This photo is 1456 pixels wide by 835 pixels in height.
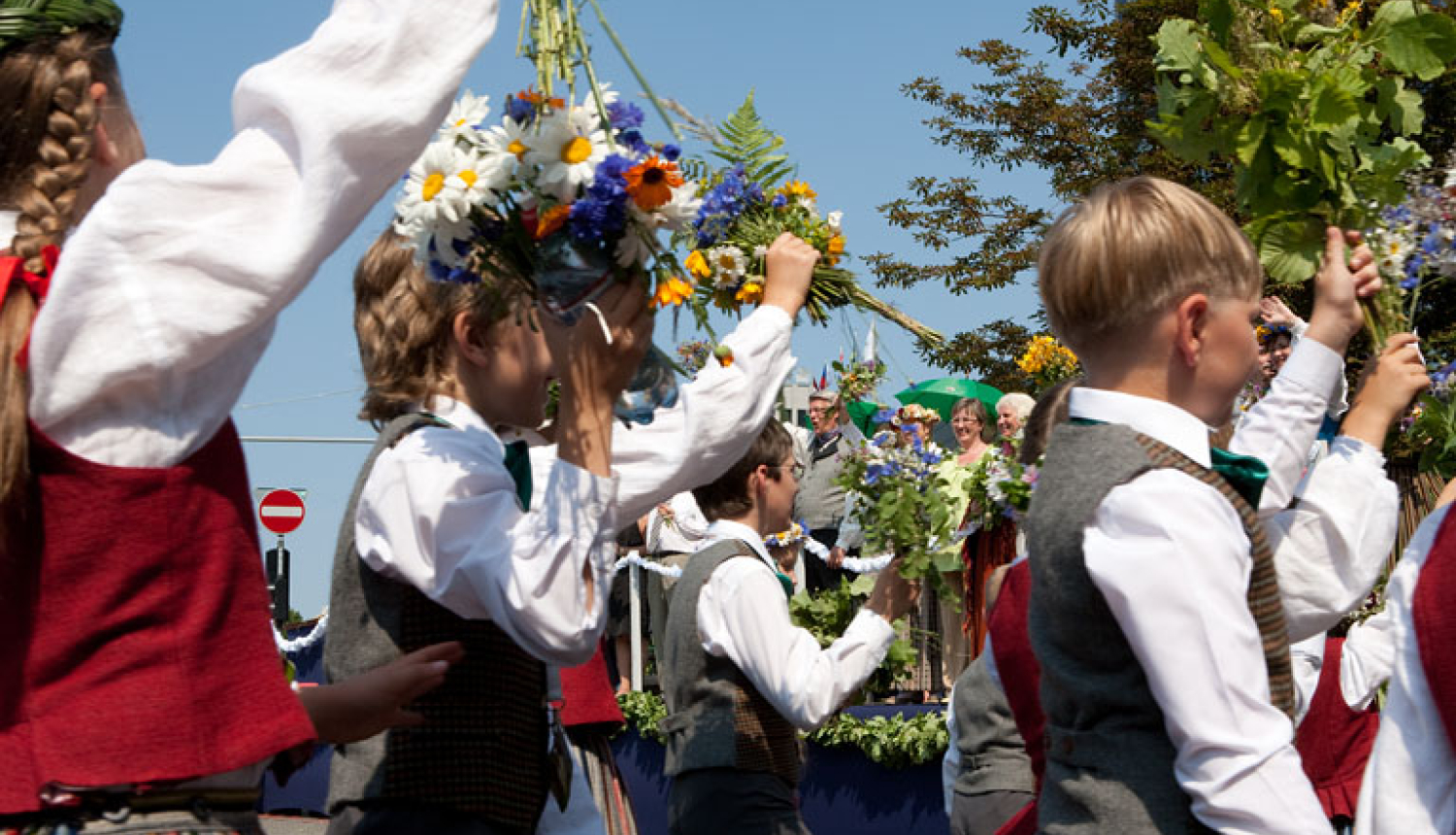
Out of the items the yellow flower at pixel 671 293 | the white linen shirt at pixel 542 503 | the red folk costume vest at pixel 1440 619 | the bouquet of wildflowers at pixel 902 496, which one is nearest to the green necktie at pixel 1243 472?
the red folk costume vest at pixel 1440 619

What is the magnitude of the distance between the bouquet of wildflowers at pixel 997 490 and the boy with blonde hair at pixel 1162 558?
8.06 ft

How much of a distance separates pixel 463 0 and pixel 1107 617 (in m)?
1.19

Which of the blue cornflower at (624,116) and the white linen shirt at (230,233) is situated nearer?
the white linen shirt at (230,233)

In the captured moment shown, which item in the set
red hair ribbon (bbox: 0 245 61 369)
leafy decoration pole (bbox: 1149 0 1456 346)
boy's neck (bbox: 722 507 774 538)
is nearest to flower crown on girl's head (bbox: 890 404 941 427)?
boy's neck (bbox: 722 507 774 538)

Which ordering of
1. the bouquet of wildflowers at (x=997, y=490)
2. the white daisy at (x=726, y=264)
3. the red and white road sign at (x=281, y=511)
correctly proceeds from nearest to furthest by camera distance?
1. the white daisy at (x=726, y=264)
2. the bouquet of wildflowers at (x=997, y=490)
3. the red and white road sign at (x=281, y=511)

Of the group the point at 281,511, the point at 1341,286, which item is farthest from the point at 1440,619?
the point at 281,511

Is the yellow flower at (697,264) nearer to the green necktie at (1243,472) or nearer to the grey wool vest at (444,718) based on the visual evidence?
the grey wool vest at (444,718)

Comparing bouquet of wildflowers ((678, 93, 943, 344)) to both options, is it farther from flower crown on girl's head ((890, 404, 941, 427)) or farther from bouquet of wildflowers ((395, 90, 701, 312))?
flower crown on girl's head ((890, 404, 941, 427))

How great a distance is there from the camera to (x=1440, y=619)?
6.97ft

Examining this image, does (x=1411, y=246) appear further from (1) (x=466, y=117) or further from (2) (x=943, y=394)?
(2) (x=943, y=394)

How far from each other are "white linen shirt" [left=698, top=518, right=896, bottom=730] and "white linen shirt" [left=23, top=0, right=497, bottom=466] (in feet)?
8.14

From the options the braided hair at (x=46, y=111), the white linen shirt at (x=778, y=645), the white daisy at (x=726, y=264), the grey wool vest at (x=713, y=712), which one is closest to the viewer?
the braided hair at (x=46, y=111)

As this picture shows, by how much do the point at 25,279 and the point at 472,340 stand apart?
1.14 metres

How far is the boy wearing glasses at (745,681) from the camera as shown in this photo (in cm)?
418
